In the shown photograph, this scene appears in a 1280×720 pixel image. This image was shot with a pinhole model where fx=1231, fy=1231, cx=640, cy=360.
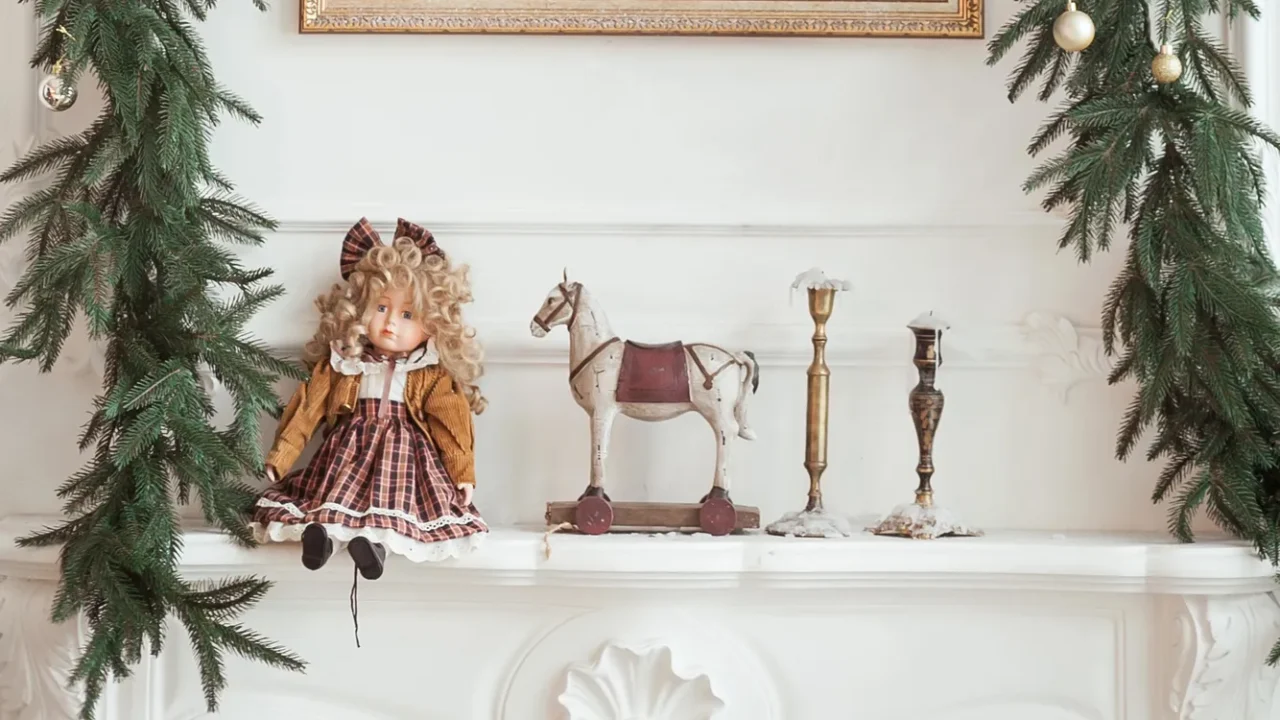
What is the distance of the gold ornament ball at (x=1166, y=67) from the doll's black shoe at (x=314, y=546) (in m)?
1.11

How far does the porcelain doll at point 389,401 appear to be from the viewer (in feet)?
4.86

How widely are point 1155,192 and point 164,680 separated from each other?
1394 mm

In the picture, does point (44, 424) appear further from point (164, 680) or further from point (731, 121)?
point (731, 121)

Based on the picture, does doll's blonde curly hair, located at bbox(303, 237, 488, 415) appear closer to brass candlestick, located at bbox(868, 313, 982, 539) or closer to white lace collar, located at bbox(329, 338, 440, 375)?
white lace collar, located at bbox(329, 338, 440, 375)

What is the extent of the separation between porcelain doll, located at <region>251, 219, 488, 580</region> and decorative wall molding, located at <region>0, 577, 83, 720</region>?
0.99ft

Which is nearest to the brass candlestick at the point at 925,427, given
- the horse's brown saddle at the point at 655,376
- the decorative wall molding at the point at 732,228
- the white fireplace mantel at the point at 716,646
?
the white fireplace mantel at the point at 716,646

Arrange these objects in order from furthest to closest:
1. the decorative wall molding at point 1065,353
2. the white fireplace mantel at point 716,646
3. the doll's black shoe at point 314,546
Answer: the decorative wall molding at point 1065,353 < the white fireplace mantel at point 716,646 < the doll's black shoe at point 314,546

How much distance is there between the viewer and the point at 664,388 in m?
1.52

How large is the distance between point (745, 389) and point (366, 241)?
0.52 m

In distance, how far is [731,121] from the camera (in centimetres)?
173

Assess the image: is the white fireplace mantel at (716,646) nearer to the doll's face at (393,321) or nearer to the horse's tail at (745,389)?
the horse's tail at (745,389)

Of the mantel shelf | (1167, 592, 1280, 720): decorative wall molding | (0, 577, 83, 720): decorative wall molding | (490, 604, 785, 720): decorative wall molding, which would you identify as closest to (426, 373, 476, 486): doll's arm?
the mantel shelf

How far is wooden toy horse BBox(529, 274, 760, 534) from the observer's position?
1.52m

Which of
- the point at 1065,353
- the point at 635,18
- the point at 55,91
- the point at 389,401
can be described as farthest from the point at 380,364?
the point at 1065,353
